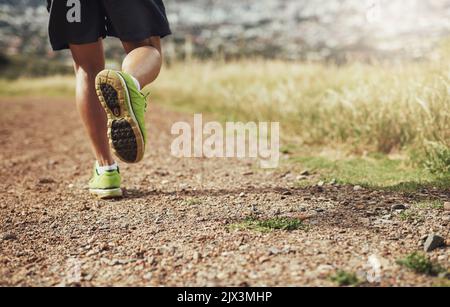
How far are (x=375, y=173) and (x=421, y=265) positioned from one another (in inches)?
65.9

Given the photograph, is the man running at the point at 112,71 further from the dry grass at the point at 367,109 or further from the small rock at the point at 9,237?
the dry grass at the point at 367,109

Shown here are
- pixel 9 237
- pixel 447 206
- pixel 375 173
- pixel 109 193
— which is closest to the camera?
pixel 9 237

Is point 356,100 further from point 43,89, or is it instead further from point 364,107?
point 43,89

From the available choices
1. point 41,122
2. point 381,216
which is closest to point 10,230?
point 381,216

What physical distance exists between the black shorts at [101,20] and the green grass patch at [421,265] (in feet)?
5.19

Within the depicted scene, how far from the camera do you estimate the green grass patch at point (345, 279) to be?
180 cm

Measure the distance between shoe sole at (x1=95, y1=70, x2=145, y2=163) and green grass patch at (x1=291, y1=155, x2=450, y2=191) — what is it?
3.99 ft

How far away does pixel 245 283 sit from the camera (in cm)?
183

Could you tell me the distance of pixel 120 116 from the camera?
248cm

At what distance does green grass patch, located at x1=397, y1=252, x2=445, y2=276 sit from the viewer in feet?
6.18

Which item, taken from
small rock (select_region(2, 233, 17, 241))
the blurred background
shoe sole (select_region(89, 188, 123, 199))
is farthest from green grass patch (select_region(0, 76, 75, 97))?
small rock (select_region(2, 233, 17, 241))

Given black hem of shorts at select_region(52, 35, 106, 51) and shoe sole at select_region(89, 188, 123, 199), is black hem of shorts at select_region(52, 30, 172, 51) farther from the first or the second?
shoe sole at select_region(89, 188, 123, 199)

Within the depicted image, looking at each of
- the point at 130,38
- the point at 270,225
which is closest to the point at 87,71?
the point at 130,38

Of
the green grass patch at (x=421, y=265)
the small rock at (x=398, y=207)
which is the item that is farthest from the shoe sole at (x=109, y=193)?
the green grass patch at (x=421, y=265)
